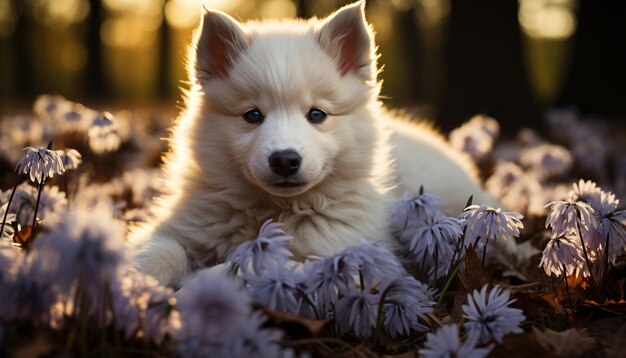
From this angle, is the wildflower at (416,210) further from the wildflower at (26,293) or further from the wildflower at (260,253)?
the wildflower at (26,293)

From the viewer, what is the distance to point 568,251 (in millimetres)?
Result: 2594

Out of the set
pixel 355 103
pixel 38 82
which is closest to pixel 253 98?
pixel 355 103

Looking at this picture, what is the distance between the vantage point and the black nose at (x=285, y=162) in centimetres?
283

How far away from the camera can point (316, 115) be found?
10.5ft

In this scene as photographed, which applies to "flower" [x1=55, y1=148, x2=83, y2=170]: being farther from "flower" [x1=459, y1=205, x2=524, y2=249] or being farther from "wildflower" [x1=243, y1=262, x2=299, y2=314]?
"flower" [x1=459, y1=205, x2=524, y2=249]

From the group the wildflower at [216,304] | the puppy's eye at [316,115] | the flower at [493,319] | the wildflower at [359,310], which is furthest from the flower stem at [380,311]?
the puppy's eye at [316,115]

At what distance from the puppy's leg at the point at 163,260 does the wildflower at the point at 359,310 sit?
91 cm

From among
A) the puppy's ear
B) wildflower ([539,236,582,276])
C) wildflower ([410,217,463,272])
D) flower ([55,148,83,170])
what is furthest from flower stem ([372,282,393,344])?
flower ([55,148,83,170])

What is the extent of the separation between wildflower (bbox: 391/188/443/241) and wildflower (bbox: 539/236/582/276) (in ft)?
1.84

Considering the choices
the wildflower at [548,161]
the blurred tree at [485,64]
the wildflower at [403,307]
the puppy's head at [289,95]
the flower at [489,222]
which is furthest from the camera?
the blurred tree at [485,64]

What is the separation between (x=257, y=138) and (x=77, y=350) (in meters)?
1.34

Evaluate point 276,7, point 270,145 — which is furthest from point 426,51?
point 270,145

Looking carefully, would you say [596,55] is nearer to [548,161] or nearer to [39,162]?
[548,161]

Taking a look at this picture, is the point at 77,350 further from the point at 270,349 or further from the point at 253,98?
the point at 253,98
